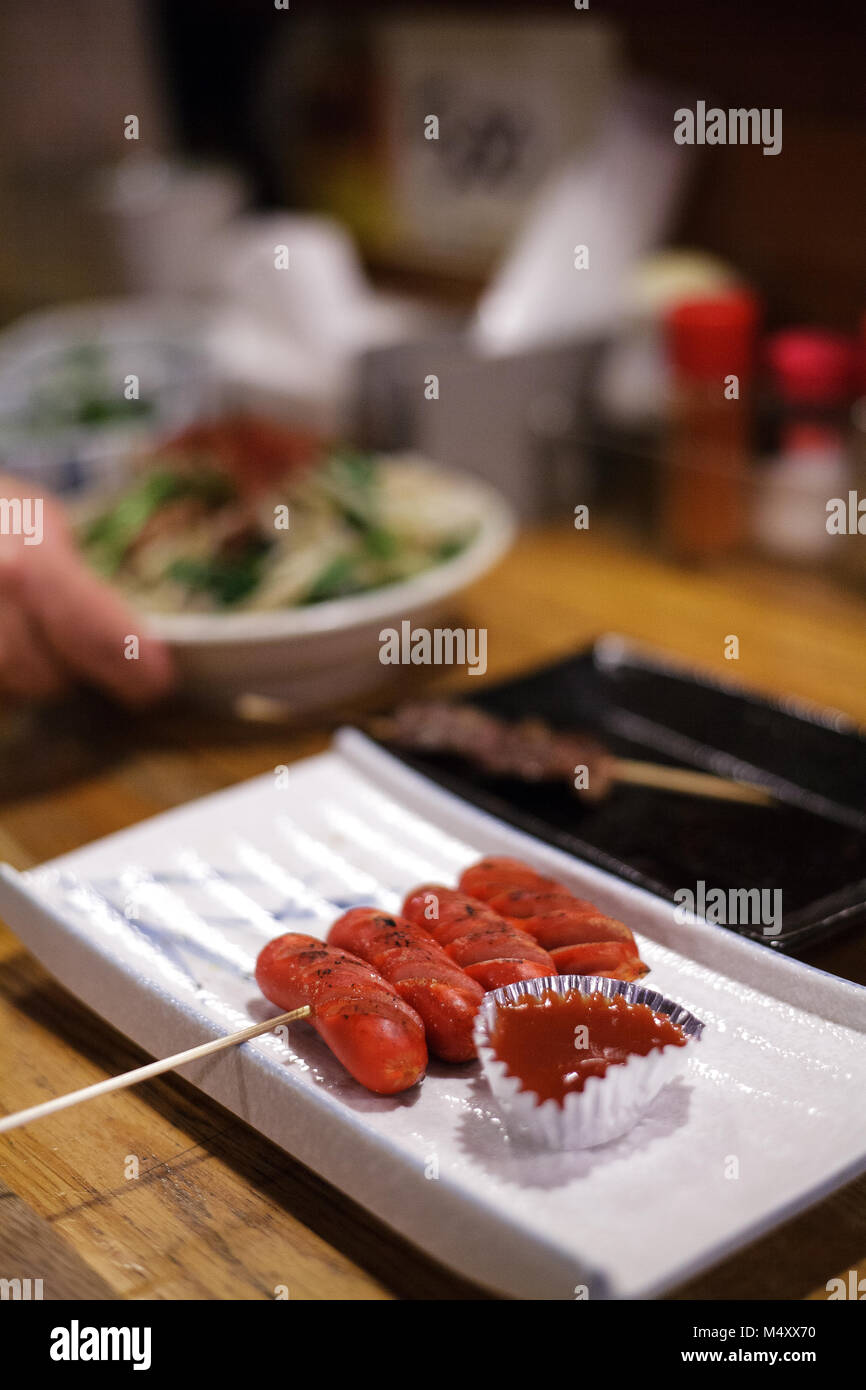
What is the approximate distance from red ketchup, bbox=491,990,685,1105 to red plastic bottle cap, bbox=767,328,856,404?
1.45 meters

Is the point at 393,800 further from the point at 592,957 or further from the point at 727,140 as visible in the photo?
the point at 727,140

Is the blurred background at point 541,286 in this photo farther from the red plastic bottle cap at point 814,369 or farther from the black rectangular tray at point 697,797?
the black rectangular tray at point 697,797

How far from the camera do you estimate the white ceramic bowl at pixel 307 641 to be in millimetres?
1689

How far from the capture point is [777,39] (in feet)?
7.62

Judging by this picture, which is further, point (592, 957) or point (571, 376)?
point (571, 376)

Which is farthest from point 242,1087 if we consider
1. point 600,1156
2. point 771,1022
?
point 771,1022

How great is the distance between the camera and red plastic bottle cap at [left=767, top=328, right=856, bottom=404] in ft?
7.09

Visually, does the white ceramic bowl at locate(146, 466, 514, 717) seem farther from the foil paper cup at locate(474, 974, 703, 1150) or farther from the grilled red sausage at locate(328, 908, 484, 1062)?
the foil paper cup at locate(474, 974, 703, 1150)

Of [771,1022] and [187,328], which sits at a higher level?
[187,328]

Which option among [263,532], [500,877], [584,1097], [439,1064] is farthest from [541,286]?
[584,1097]

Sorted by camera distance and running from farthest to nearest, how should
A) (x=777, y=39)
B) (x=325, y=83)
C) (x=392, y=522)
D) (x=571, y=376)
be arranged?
1. (x=325, y=83)
2. (x=571, y=376)
3. (x=777, y=39)
4. (x=392, y=522)

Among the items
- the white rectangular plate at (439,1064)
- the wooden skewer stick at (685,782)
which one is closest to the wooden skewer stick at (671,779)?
the wooden skewer stick at (685,782)

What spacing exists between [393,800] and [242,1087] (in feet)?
1.60
